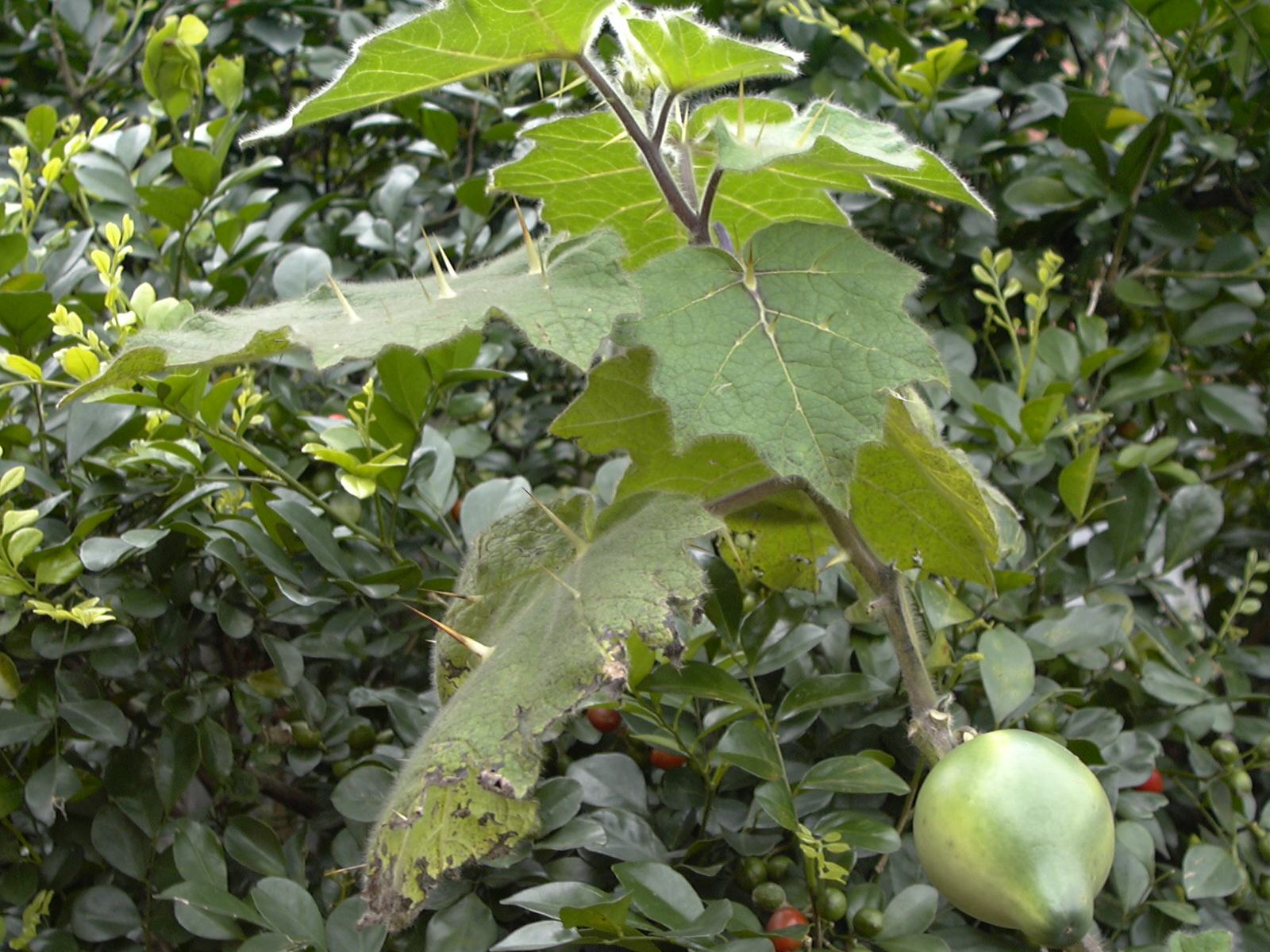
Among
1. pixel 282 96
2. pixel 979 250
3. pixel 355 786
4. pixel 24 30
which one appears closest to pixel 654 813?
pixel 355 786

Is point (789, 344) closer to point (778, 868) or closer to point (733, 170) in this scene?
point (733, 170)

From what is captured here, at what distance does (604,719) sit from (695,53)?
1.76ft

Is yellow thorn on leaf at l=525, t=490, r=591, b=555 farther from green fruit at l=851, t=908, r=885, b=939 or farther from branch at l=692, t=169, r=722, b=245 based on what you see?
green fruit at l=851, t=908, r=885, b=939

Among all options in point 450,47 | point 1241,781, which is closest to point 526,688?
point 450,47

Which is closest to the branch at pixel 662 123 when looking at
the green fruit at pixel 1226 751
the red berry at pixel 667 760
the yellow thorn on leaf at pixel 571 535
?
the yellow thorn on leaf at pixel 571 535

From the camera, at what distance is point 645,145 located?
0.58 metres

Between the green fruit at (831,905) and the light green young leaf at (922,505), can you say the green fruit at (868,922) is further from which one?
the light green young leaf at (922,505)

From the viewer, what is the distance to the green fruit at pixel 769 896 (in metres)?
0.73

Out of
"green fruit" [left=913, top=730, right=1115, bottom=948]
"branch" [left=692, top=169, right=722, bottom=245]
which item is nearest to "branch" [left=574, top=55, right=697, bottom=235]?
"branch" [left=692, top=169, right=722, bottom=245]

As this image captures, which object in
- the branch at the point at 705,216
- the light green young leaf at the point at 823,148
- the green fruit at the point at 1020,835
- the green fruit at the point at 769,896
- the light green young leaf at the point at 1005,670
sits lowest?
the green fruit at the point at 769,896

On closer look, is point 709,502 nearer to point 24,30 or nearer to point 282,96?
point 282,96

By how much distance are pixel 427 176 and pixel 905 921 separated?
3.72 feet

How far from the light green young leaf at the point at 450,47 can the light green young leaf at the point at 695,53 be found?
26 millimetres

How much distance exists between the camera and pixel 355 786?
2.55 feet
